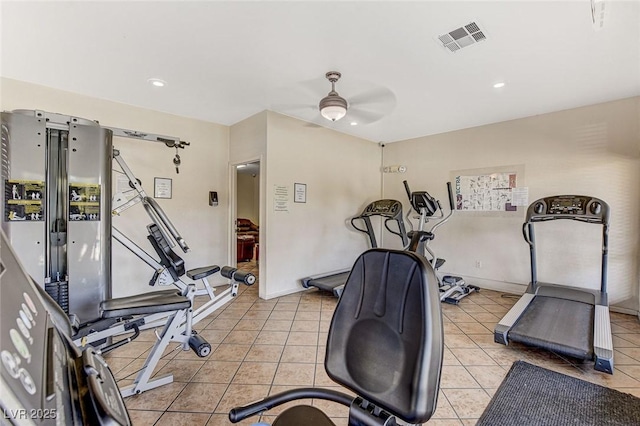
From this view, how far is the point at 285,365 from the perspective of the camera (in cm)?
238

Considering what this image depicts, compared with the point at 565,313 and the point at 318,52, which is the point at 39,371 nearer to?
the point at 318,52

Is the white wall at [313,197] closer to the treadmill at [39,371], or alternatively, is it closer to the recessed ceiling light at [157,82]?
the recessed ceiling light at [157,82]

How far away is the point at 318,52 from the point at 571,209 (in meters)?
3.42

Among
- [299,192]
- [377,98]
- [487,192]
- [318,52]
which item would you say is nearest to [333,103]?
[318,52]

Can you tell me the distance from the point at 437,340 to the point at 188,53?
9.41 ft

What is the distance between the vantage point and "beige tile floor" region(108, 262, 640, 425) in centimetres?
188

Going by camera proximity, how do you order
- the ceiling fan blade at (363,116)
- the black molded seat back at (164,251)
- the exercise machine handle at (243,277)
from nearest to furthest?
the exercise machine handle at (243,277) → the black molded seat back at (164,251) → the ceiling fan blade at (363,116)

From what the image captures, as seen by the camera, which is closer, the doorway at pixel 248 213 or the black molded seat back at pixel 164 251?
the black molded seat back at pixel 164 251

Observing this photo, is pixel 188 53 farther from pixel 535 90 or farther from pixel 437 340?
pixel 535 90

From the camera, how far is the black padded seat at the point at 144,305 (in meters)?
1.88

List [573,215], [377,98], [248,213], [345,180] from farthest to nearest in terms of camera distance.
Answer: [248,213]
[345,180]
[377,98]
[573,215]

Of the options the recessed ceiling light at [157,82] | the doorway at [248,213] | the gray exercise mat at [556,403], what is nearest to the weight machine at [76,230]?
the recessed ceiling light at [157,82]

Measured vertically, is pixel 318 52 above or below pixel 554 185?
above

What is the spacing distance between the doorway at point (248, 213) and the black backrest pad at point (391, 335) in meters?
Result: 5.76
